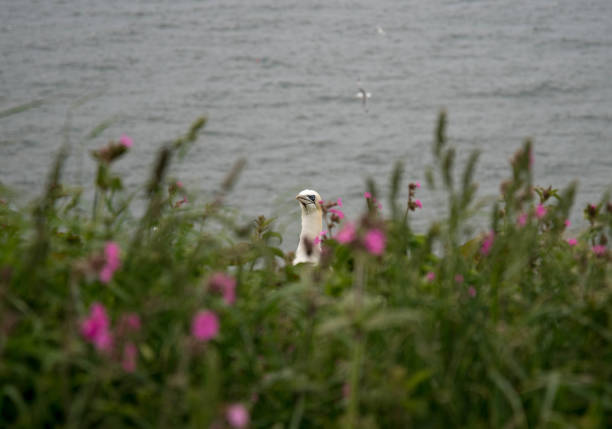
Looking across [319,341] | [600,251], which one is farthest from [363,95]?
[319,341]

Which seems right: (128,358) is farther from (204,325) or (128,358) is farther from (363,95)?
(363,95)

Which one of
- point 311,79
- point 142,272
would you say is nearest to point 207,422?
point 142,272

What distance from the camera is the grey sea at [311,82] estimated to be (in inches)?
310

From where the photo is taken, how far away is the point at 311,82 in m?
8.85

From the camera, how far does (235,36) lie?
933 centimetres

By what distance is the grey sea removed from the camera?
787 cm

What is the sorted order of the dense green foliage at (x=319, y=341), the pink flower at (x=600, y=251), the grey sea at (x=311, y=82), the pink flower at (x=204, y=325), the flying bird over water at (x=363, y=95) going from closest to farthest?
1. the pink flower at (x=204, y=325)
2. the dense green foliage at (x=319, y=341)
3. the pink flower at (x=600, y=251)
4. the grey sea at (x=311, y=82)
5. the flying bird over water at (x=363, y=95)

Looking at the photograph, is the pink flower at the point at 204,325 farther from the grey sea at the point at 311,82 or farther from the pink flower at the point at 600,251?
the grey sea at the point at 311,82

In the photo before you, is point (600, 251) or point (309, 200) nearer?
point (600, 251)

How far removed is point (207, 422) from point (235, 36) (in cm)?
928

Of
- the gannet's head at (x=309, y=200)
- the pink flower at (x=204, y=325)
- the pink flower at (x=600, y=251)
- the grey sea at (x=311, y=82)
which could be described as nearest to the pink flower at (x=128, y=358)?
the pink flower at (x=204, y=325)

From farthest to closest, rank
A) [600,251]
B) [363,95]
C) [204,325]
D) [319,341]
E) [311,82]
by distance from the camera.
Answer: [311,82], [363,95], [600,251], [319,341], [204,325]

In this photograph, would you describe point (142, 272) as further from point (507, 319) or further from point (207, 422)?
point (507, 319)

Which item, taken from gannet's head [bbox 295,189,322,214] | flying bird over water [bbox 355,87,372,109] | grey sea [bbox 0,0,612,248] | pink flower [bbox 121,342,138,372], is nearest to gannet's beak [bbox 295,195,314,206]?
gannet's head [bbox 295,189,322,214]
